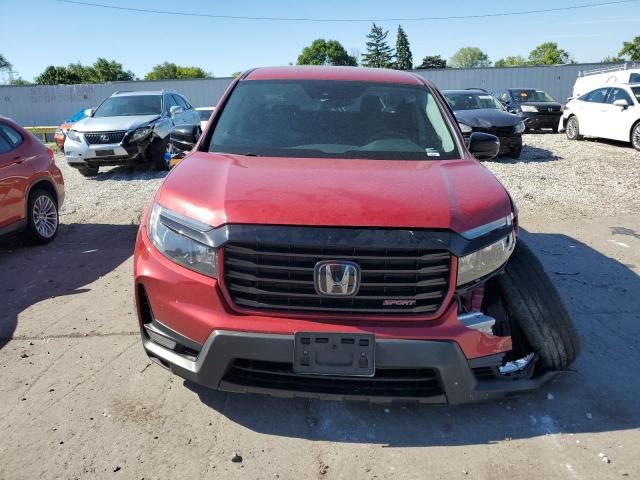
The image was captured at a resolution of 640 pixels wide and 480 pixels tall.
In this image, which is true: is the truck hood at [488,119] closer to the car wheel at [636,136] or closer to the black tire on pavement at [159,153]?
the car wheel at [636,136]

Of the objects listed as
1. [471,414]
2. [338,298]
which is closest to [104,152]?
[338,298]

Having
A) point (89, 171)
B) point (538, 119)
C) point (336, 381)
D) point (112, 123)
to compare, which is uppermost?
point (112, 123)

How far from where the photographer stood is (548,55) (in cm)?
11000

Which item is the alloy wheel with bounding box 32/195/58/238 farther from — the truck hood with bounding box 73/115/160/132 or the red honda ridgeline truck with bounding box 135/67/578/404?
the truck hood with bounding box 73/115/160/132

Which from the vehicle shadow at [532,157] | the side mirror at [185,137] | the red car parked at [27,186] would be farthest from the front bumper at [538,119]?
the side mirror at [185,137]

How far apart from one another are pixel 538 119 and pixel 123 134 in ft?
43.5

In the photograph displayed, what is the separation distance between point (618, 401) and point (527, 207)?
5222 mm

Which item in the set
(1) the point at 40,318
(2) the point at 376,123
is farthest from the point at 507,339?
(1) the point at 40,318

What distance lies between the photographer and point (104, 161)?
10.5 meters

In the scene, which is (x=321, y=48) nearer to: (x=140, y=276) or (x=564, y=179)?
(x=564, y=179)

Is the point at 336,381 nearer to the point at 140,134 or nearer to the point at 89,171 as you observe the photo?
the point at 140,134

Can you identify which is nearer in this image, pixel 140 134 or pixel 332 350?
pixel 332 350

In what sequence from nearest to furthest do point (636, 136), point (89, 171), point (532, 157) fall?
1. point (89, 171)
2. point (532, 157)
3. point (636, 136)

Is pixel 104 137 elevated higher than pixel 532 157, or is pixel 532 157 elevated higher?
pixel 104 137
